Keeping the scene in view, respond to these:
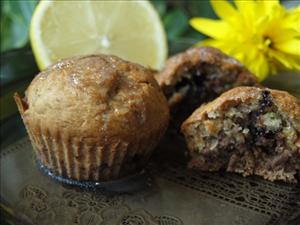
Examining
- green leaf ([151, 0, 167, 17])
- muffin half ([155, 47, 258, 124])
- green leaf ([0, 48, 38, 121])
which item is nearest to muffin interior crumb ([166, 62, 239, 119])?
muffin half ([155, 47, 258, 124])

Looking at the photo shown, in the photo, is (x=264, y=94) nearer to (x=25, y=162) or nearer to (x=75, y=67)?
(x=75, y=67)

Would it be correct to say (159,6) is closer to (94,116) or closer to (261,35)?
(261,35)

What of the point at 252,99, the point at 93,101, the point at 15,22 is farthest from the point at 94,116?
the point at 15,22

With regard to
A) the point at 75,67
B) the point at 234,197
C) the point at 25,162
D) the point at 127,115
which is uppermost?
the point at 75,67

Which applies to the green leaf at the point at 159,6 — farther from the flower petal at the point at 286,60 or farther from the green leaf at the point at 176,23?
the flower petal at the point at 286,60

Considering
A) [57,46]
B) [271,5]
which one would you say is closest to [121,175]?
[57,46]

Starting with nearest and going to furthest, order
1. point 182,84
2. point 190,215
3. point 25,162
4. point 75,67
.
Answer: point 190,215 → point 75,67 → point 25,162 → point 182,84

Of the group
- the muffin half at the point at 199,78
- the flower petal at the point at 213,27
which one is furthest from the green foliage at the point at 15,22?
the muffin half at the point at 199,78
